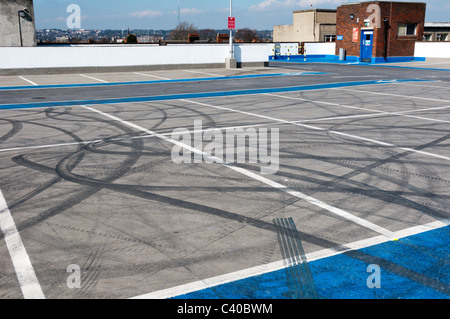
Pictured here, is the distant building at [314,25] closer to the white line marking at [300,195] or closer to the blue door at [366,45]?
the blue door at [366,45]

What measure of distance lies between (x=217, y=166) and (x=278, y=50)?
135 ft

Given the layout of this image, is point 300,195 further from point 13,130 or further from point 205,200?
point 13,130

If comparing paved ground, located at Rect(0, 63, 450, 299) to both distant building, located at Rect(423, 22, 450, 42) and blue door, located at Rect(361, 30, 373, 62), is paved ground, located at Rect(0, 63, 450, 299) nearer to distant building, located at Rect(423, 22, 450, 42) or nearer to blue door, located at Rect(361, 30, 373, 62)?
blue door, located at Rect(361, 30, 373, 62)

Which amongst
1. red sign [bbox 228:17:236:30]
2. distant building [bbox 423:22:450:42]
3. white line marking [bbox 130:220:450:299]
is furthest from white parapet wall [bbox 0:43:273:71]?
distant building [bbox 423:22:450:42]

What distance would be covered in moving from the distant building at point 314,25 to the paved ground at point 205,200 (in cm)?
6160

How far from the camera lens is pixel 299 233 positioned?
5773 mm

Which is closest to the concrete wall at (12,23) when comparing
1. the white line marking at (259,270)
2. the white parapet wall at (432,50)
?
the white parapet wall at (432,50)

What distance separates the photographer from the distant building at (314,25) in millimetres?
73000

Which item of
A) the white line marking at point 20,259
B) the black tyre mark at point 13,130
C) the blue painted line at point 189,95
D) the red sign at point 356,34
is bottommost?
the white line marking at point 20,259

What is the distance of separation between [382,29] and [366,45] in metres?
2.12

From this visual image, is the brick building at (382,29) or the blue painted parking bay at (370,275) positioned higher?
the brick building at (382,29)

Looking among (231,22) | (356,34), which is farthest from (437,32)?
(231,22)

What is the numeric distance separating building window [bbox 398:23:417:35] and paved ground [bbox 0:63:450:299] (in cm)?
2748
